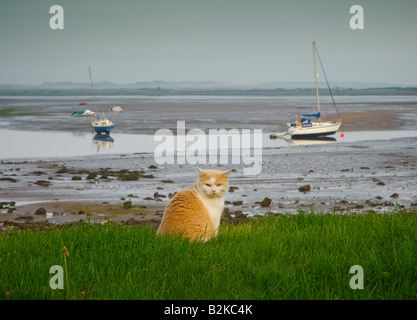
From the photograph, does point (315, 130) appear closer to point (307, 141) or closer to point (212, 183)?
point (307, 141)

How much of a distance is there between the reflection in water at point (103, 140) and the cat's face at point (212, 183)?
96.7 ft

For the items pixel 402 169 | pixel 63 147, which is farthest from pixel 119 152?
pixel 402 169

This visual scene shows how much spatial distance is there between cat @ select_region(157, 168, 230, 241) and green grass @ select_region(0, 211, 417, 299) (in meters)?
0.27

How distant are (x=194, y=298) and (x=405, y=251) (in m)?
2.79

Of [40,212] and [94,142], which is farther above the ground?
[94,142]

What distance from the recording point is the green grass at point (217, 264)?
5414 millimetres

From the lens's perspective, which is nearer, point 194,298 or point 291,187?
point 194,298

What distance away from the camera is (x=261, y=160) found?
30031 millimetres

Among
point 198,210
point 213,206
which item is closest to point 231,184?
point 213,206

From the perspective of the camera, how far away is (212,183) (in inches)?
295

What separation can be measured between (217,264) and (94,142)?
36.5 m

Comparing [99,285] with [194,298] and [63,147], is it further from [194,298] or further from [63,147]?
[63,147]

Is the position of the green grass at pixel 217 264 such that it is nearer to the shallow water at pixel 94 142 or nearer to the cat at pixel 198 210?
the cat at pixel 198 210
